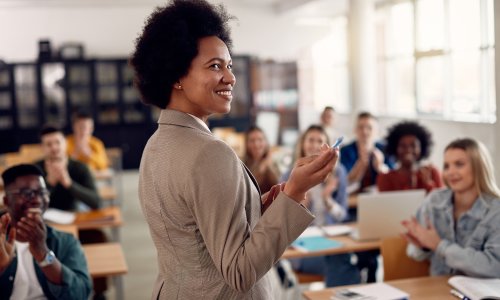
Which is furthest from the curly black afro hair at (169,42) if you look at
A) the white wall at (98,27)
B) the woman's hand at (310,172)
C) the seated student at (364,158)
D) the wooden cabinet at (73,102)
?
the wooden cabinet at (73,102)

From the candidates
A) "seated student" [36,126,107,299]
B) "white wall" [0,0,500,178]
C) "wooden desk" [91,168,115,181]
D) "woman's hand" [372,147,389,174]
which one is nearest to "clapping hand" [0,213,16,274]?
"seated student" [36,126,107,299]

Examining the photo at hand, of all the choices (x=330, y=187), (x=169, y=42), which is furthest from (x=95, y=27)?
(x=169, y=42)

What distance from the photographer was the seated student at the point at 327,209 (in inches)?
147

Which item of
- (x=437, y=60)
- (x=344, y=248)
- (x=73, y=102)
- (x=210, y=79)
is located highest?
(x=437, y=60)

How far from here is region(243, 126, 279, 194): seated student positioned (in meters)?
4.77

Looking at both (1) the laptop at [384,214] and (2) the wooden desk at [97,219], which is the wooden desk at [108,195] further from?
(1) the laptop at [384,214]

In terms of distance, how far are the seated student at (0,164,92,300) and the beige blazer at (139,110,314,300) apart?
1.03m

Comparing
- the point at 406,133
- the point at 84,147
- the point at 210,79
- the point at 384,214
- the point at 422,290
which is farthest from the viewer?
the point at 84,147

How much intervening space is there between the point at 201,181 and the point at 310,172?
9.0 inches

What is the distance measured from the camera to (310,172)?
124 centimetres

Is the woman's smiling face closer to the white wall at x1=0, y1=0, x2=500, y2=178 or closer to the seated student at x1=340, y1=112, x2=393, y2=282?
the seated student at x1=340, y1=112, x2=393, y2=282

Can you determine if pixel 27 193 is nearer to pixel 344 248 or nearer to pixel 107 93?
pixel 344 248

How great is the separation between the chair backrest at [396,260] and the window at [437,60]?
4.46 metres

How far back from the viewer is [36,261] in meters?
2.37
